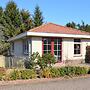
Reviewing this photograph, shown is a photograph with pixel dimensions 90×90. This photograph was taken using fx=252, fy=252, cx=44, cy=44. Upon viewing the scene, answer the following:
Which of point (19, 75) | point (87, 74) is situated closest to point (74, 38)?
point (87, 74)

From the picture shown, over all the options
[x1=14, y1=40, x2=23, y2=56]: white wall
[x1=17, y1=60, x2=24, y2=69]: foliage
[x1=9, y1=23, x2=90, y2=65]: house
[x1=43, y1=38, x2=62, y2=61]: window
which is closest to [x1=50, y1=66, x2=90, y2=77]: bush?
[x1=17, y1=60, x2=24, y2=69]: foliage

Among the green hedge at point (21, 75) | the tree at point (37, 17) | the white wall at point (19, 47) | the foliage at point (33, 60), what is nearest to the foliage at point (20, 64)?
the foliage at point (33, 60)

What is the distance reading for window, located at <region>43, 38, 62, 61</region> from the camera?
24547 millimetres

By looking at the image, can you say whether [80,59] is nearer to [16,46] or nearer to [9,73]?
[16,46]

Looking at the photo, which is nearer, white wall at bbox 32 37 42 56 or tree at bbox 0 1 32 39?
A: white wall at bbox 32 37 42 56

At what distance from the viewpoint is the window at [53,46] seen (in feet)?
80.5

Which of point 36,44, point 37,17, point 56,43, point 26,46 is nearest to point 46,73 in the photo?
point 36,44

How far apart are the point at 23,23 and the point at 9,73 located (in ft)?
96.2

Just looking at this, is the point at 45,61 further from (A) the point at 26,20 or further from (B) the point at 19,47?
(A) the point at 26,20

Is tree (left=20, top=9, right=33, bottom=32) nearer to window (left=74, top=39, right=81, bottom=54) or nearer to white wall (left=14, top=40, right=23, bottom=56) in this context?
white wall (left=14, top=40, right=23, bottom=56)

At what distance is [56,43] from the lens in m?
25.1

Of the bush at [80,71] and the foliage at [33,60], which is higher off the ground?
the foliage at [33,60]

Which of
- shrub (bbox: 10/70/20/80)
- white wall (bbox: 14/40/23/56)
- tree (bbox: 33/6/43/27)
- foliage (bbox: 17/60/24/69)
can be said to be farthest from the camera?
tree (bbox: 33/6/43/27)

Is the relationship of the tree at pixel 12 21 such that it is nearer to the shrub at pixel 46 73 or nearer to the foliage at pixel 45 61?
the foliage at pixel 45 61
